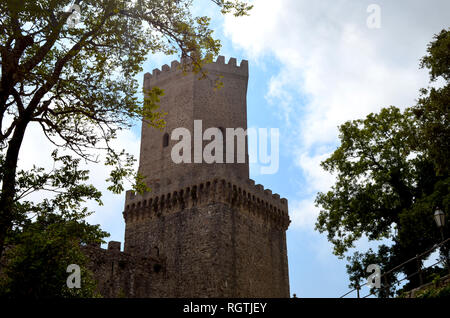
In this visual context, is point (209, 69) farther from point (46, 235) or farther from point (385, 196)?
point (46, 235)

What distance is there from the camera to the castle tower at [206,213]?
23828 mm

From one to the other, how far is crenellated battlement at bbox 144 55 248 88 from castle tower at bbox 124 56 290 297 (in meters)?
0.08

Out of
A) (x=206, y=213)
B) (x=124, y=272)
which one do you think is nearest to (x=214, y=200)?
(x=206, y=213)

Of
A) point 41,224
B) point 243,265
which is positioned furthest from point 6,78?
point 243,265

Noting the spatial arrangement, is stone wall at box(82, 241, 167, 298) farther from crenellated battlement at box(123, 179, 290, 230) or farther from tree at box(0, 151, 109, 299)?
tree at box(0, 151, 109, 299)

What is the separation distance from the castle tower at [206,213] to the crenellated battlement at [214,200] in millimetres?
56

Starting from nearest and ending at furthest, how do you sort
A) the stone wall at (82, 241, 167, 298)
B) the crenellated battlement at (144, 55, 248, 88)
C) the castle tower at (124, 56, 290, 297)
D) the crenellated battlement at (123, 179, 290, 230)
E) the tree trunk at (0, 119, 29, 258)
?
the tree trunk at (0, 119, 29, 258)
the stone wall at (82, 241, 167, 298)
the castle tower at (124, 56, 290, 297)
the crenellated battlement at (123, 179, 290, 230)
the crenellated battlement at (144, 55, 248, 88)

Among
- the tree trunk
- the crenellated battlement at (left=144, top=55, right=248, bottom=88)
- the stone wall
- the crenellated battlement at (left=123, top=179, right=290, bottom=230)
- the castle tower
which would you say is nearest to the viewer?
the tree trunk

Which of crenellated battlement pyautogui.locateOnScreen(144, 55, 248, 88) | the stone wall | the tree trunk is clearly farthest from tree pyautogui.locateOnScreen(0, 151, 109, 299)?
crenellated battlement pyautogui.locateOnScreen(144, 55, 248, 88)

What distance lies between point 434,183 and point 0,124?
866 inches

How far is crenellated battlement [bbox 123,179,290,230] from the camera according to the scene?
995 inches

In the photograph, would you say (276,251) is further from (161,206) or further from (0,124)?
(0,124)

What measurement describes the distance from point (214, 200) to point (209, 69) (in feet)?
32.9

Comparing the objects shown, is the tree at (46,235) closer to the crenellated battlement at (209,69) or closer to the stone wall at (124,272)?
the stone wall at (124,272)
